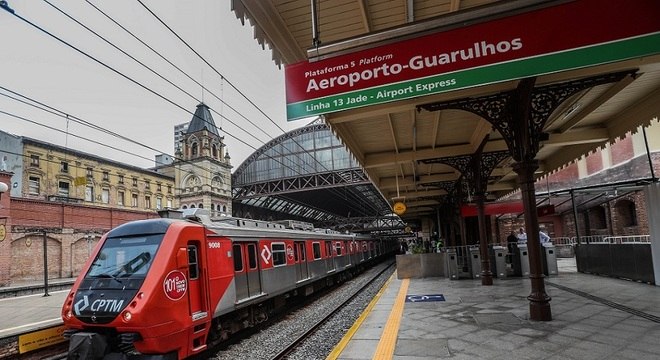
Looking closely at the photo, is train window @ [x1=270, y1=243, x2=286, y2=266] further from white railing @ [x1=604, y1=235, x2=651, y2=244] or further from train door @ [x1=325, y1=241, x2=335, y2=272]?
white railing @ [x1=604, y1=235, x2=651, y2=244]

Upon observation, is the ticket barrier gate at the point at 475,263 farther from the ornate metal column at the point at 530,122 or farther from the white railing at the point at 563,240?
the white railing at the point at 563,240

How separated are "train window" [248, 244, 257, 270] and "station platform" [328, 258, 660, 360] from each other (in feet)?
8.42

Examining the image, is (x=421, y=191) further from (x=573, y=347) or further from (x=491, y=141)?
(x=573, y=347)

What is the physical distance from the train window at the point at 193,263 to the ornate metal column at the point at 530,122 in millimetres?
4964

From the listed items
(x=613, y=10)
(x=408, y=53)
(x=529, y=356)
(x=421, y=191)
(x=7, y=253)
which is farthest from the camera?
(x=421, y=191)

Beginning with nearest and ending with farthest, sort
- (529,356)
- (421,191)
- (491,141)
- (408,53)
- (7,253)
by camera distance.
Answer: (408,53), (529,356), (491,141), (7,253), (421,191)

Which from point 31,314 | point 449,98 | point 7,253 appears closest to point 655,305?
point 449,98

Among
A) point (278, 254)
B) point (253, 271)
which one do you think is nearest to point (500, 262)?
point (278, 254)

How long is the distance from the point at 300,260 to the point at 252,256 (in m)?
3.44

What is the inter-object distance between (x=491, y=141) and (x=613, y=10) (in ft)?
27.4

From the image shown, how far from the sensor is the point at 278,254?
390 inches

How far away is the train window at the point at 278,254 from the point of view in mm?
9617

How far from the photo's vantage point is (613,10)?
9.74ft

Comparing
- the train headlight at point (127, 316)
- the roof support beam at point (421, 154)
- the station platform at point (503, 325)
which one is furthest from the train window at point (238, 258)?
the roof support beam at point (421, 154)
